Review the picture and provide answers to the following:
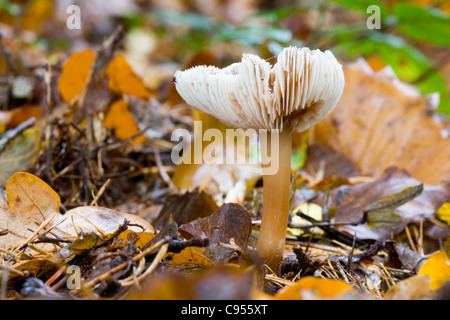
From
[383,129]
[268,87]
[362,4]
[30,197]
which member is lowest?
[30,197]

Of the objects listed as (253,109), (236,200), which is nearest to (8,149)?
(236,200)

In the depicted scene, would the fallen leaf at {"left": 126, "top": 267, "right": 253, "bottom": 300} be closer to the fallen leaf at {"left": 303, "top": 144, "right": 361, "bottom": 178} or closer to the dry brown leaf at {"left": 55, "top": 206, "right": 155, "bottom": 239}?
the dry brown leaf at {"left": 55, "top": 206, "right": 155, "bottom": 239}

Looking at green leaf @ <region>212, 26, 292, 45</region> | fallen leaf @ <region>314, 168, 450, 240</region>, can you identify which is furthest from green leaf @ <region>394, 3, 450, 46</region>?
fallen leaf @ <region>314, 168, 450, 240</region>

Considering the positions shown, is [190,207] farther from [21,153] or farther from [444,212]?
[444,212]

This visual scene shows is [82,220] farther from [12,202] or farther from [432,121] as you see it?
[432,121]

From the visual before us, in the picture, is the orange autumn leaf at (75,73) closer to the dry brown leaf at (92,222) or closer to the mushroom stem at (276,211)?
the dry brown leaf at (92,222)

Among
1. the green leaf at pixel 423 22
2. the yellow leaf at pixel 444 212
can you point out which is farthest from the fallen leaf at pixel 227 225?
the green leaf at pixel 423 22

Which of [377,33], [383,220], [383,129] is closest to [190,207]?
[383,220]
